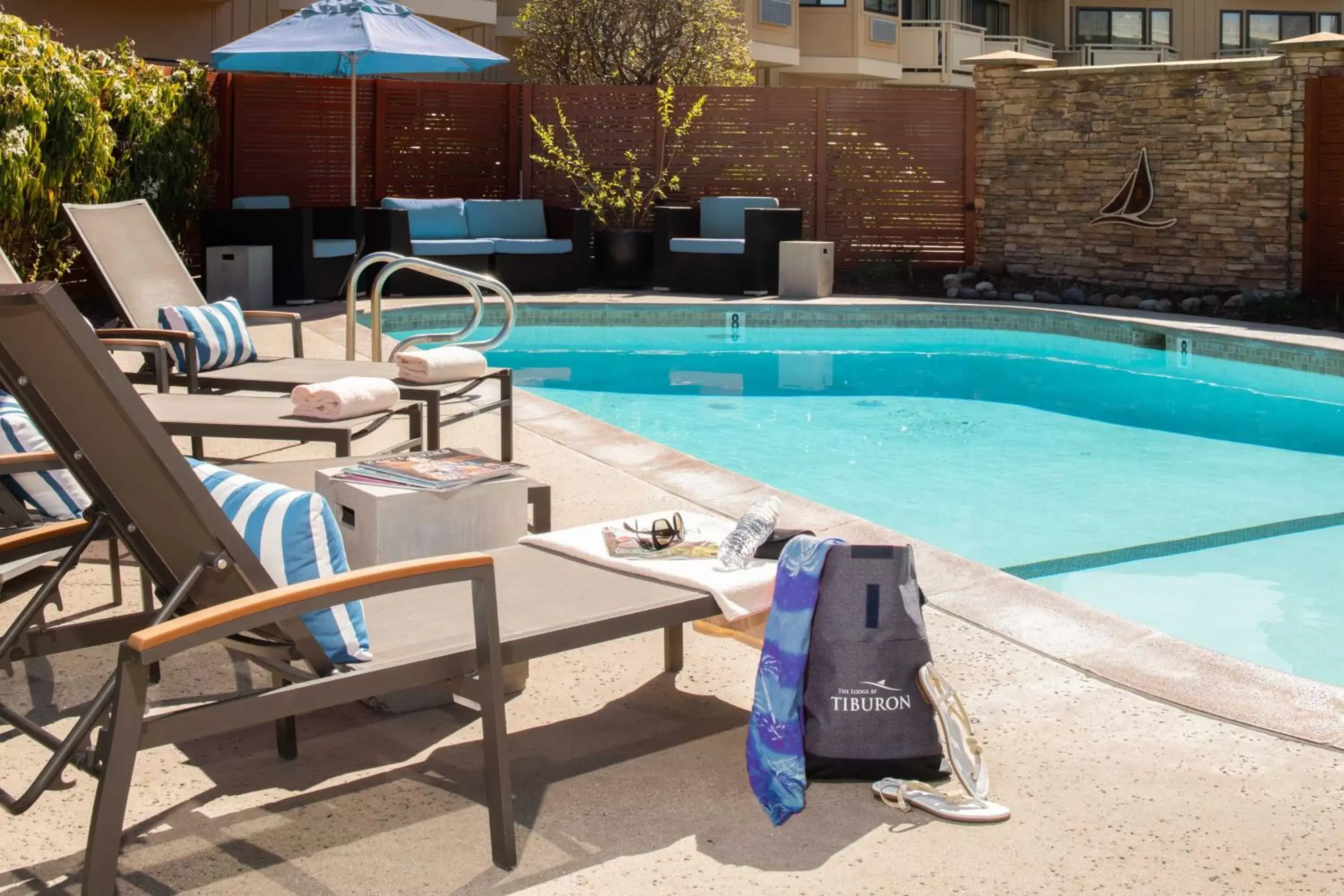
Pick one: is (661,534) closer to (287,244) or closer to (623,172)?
Answer: (287,244)

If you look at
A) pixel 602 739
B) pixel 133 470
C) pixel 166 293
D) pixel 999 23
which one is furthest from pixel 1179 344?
pixel 999 23

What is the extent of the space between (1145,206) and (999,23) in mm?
20531

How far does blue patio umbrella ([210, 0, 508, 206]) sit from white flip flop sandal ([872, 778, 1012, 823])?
940 centimetres

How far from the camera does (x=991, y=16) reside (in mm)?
31375

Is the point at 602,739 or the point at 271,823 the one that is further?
the point at 602,739

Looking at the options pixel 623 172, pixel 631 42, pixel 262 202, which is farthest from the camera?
pixel 631 42

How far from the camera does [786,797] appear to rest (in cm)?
254

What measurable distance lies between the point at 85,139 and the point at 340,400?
6.10 metres

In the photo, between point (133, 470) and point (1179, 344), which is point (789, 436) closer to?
point (1179, 344)

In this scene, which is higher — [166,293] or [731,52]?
[731,52]

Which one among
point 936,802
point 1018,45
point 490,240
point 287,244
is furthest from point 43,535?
point 1018,45

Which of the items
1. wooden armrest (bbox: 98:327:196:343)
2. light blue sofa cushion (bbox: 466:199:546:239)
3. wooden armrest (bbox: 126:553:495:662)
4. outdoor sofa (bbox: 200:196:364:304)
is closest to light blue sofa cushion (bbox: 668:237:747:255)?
light blue sofa cushion (bbox: 466:199:546:239)

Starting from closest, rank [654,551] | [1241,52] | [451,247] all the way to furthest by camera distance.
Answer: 1. [654,551]
2. [451,247]
3. [1241,52]

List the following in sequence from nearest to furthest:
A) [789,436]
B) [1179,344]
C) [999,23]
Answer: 1. [789,436]
2. [1179,344]
3. [999,23]
